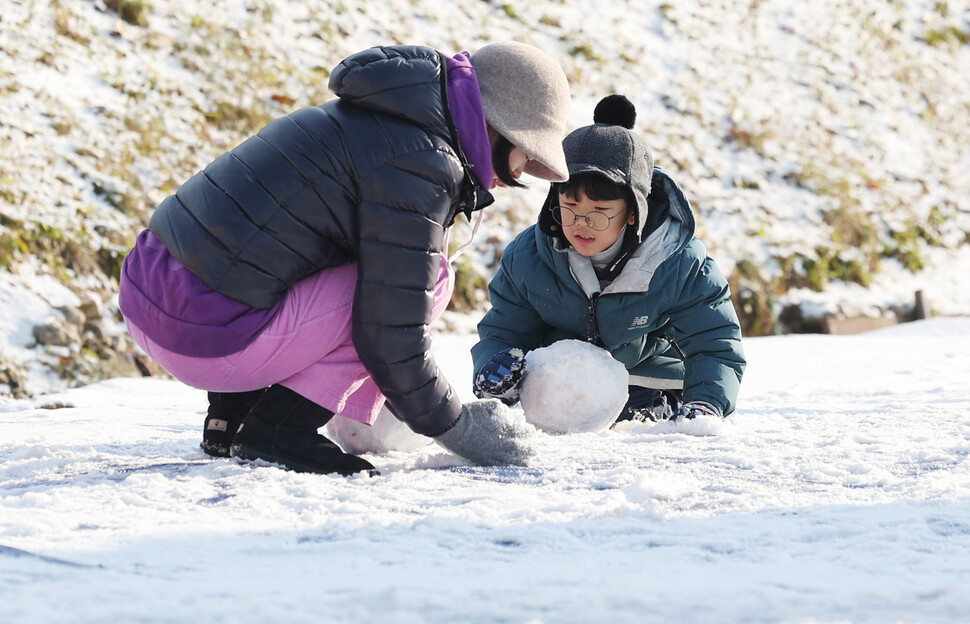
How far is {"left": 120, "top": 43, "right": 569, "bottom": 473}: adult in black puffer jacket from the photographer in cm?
213

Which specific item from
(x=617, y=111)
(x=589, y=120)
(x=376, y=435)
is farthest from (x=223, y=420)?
(x=589, y=120)

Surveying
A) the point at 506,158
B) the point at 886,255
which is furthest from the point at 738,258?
the point at 506,158

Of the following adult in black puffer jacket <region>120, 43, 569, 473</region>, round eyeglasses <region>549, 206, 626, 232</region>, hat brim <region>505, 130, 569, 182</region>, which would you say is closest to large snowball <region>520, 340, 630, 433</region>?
round eyeglasses <region>549, 206, 626, 232</region>

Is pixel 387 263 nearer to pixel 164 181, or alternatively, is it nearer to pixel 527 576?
pixel 527 576

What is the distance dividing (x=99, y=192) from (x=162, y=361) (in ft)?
10.2

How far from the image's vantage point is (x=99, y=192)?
5.10 metres

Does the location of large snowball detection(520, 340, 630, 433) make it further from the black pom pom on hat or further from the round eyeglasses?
the black pom pom on hat

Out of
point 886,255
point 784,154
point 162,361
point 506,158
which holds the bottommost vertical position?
point 162,361

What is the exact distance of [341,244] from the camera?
224 cm

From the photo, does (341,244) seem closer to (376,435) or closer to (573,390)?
(376,435)

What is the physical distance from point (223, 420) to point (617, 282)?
4.68 feet

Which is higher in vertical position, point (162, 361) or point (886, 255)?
point (886, 255)

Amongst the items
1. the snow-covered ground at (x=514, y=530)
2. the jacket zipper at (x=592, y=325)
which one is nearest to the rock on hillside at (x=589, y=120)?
the snow-covered ground at (x=514, y=530)

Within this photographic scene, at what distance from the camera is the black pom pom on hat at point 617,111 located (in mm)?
3398
